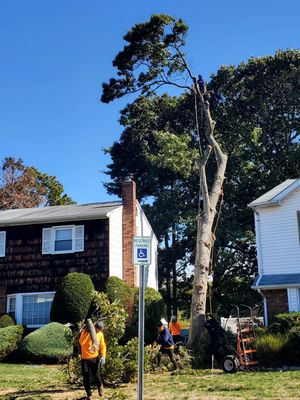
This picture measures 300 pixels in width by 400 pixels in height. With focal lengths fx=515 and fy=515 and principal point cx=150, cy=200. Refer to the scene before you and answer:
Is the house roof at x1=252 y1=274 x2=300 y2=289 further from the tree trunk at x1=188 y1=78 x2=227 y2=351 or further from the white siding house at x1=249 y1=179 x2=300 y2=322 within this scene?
the tree trunk at x1=188 y1=78 x2=227 y2=351

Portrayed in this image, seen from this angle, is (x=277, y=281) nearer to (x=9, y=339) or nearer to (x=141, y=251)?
(x=9, y=339)

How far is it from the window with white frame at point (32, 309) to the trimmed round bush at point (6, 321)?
819 millimetres

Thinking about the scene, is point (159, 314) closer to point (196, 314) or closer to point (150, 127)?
point (196, 314)

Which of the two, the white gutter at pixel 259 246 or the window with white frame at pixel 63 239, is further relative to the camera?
the window with white frame at pixel 63 239

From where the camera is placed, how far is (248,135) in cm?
3619

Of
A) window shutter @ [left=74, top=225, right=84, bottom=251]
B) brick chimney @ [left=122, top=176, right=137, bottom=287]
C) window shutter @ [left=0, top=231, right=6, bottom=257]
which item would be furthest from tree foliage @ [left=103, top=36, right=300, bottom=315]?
window shutter @ [left=0, top=231, right=6, bottom=257]

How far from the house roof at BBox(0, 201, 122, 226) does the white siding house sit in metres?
7.40

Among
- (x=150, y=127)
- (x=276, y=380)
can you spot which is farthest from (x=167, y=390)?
(x=150, y=127)

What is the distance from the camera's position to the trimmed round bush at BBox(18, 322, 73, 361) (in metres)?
19.6

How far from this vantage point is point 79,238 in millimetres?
25188

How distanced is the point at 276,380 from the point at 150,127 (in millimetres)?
28752

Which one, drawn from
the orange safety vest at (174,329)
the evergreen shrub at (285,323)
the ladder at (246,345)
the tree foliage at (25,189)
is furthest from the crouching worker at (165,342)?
the tree foliage at (25,189)

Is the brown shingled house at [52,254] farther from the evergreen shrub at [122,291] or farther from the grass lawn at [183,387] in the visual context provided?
the grass lawn at [183,387]

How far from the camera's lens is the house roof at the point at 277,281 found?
2075cm
